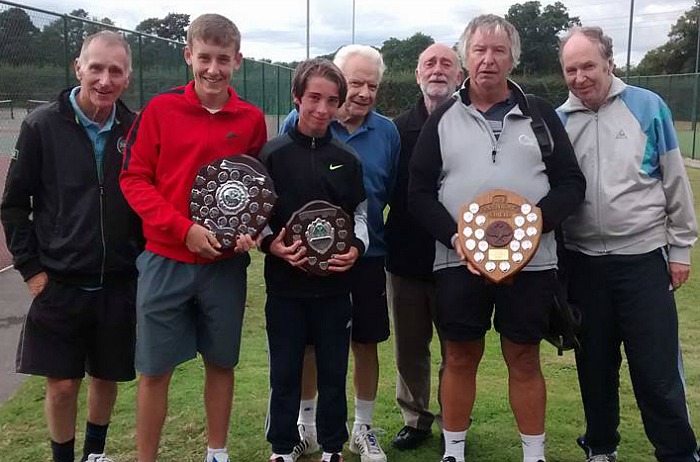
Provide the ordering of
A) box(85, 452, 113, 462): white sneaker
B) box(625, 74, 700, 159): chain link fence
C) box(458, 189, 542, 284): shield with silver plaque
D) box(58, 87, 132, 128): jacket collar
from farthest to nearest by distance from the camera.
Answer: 1. box(625, 74, 700, 159): chain link fence
2. box(85, 452, 113, 462): white sneaker
3. box(58, 87, 132, 128): jacket collar
4. box(458, 189, 542, 284): shield with silver plaque

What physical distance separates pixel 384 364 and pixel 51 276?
7.82 ft

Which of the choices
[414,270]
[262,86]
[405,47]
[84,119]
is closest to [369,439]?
[414,270]

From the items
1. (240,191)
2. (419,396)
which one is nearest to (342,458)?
(419,396)

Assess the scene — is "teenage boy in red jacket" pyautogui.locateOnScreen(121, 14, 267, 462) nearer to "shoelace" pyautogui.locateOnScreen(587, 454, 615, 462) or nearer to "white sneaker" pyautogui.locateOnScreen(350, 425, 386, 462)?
"white sneaker" pyautogui.locateOnScreen(350, 425, 386, 462)

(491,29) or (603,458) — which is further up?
(491,29)

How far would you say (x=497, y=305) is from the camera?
9.19 ft

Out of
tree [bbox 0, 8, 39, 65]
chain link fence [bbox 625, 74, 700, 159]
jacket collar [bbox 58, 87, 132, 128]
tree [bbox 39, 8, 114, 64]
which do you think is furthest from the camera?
chain link fence [bbox 625, 74, 700, 159]

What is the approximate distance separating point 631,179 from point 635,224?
0.18 meters

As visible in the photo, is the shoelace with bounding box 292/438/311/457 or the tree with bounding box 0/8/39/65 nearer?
the shoelace with bounding box 292/438/311/457

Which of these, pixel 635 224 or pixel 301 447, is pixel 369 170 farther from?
pixel 301 447

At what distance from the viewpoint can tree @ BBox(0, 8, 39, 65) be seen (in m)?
6.24

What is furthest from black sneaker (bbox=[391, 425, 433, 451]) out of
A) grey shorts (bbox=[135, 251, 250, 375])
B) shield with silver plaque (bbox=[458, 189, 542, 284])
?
shield with silver plaque (bbox=[458, 189, 542, 284])

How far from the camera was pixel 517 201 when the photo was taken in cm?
268

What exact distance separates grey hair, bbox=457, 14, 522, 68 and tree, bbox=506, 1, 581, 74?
49330 mm
